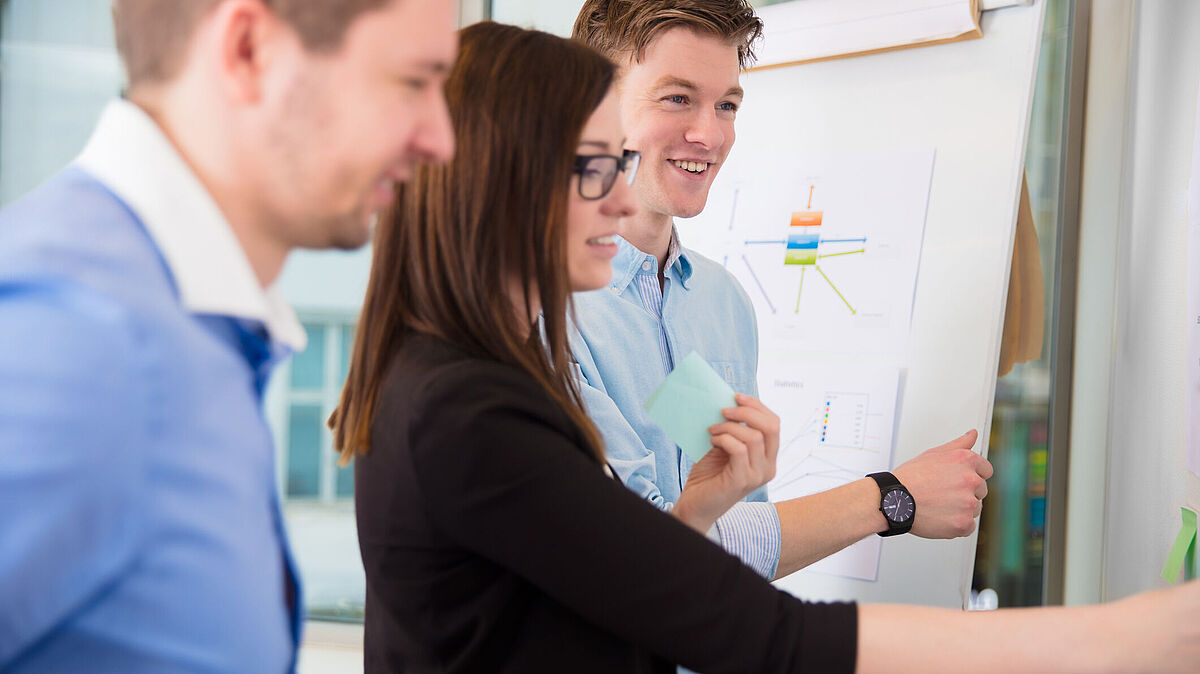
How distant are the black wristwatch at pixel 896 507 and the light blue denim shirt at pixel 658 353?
17 cm

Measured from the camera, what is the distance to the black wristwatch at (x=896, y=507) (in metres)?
1.34

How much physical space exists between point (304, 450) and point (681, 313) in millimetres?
1544

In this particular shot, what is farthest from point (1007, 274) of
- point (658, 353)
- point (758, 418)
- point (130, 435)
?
point (130, 435)

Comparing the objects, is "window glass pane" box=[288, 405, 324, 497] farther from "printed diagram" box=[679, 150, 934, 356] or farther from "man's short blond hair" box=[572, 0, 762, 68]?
"man's short blond hair" box=[572, 0, 762, 68]

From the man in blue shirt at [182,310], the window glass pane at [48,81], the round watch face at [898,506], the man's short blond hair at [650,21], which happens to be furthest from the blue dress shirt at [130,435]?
the window glass pane at [48,81]

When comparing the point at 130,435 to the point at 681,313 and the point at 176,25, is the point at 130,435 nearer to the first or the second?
the point at 176,25

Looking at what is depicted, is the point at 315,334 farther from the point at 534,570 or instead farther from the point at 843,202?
the point at 534,570

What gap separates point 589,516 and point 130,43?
51 cm

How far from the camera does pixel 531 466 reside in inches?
31.0

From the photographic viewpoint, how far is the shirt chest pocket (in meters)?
1.71

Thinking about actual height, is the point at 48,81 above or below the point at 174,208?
above

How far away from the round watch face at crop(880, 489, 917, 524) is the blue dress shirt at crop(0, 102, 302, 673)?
0.93 meters

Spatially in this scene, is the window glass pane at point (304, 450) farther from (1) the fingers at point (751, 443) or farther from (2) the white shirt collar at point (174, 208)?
(2) the white shirt collar at point (174, 208)

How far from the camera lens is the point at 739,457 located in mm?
1141
